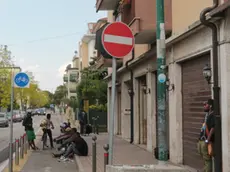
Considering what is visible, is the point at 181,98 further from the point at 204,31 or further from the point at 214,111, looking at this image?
the point at 214,111

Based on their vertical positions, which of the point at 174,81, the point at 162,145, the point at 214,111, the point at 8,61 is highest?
the point at 8,61

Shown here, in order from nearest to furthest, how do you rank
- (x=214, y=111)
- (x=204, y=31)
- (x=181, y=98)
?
(x=214, y=111) → (x=204, y=31) → (x=181, y=98)

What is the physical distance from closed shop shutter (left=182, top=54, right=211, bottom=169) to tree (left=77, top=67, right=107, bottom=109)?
24.1 metres

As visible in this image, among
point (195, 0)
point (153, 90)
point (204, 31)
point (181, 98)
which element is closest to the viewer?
A: point (204, 31)

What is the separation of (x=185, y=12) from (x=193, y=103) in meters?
2.57

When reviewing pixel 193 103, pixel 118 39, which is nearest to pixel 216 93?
pixel 193 103

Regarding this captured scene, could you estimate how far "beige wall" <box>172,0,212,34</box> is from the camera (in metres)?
9.70

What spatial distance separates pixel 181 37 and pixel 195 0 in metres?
1.05

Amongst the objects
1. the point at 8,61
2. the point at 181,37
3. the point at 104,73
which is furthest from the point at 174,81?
the point at 8,61

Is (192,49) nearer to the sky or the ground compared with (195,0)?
nearer to the ground

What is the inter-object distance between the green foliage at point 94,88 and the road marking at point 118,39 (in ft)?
94.0

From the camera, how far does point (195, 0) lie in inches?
396

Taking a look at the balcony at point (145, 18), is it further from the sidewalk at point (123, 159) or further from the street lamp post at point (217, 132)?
the street lamp post at point (217, 132)

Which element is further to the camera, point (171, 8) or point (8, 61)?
point (8, 61)
